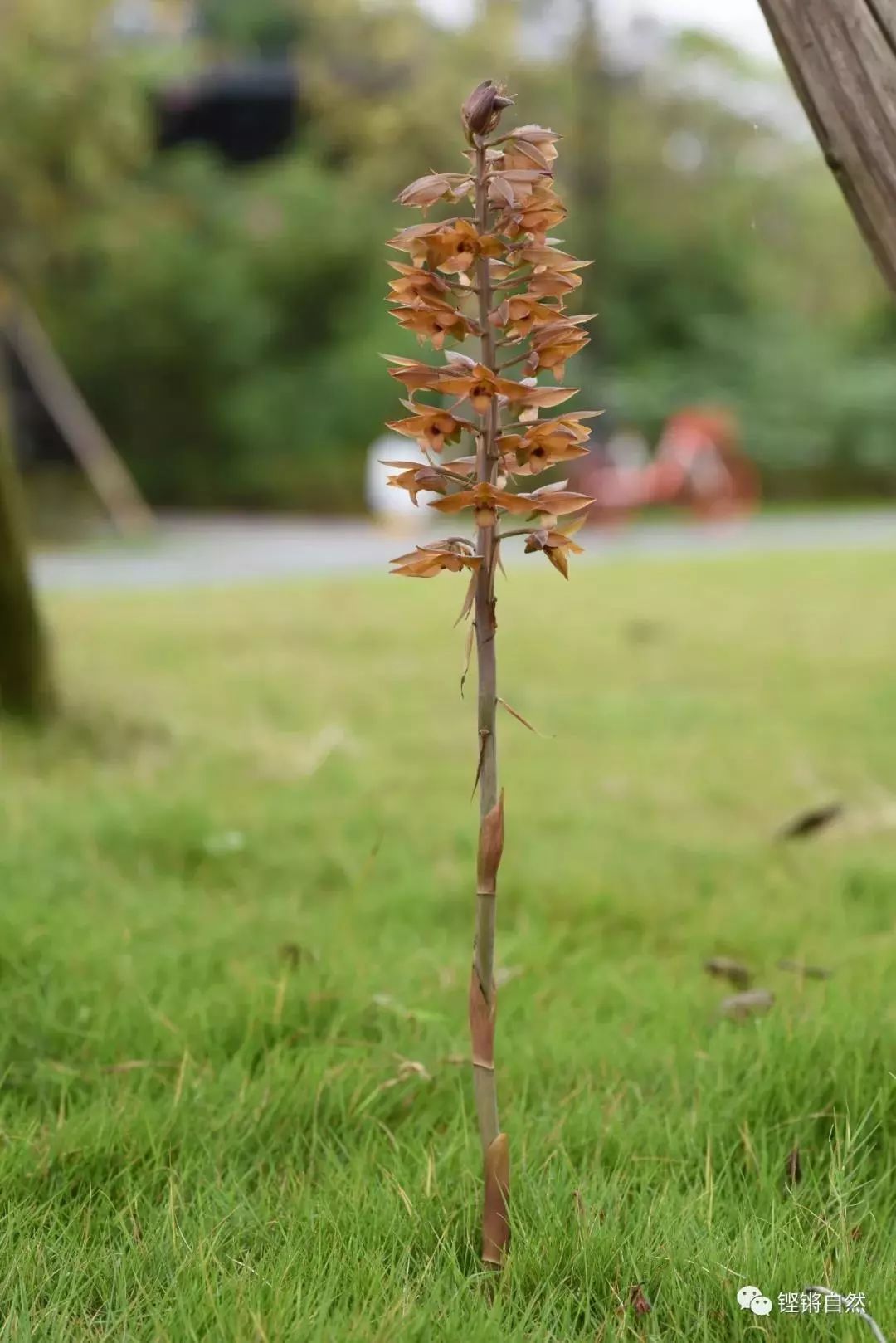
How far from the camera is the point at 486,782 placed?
1.48 metres

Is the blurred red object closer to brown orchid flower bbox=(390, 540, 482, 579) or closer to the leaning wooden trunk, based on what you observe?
the leaning wooden trunk

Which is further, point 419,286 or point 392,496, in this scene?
point 392,496

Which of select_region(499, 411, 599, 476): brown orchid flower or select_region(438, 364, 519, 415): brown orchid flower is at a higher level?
select_region(438, 364, 519, 415): brown orchid flower

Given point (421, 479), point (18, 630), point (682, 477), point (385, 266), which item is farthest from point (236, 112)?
point (421, 479)

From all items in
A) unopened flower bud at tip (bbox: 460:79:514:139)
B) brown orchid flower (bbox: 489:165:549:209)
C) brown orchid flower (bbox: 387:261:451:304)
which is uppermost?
unopened flower bud at tip (bbox: 460:79:514:139)

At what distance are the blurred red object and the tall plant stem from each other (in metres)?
14.7

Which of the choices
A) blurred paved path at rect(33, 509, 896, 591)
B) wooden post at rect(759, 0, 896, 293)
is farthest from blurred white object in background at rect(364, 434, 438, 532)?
wooden post at rect(759, 0, 896, 293)

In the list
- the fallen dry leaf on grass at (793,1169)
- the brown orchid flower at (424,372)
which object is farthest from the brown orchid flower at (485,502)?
the fallen dry leaf on grass at (793,1169)

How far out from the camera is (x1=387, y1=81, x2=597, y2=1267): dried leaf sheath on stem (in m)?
1.41

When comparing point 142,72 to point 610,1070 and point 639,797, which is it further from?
point 610,1070

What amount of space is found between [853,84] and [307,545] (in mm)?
13704

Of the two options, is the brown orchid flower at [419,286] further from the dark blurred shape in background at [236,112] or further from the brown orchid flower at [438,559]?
the dark blurred shape in background at [236,112]

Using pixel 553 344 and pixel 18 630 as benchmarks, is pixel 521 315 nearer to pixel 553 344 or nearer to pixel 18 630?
pixel 553 344

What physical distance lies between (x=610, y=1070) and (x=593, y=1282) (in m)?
0.68
